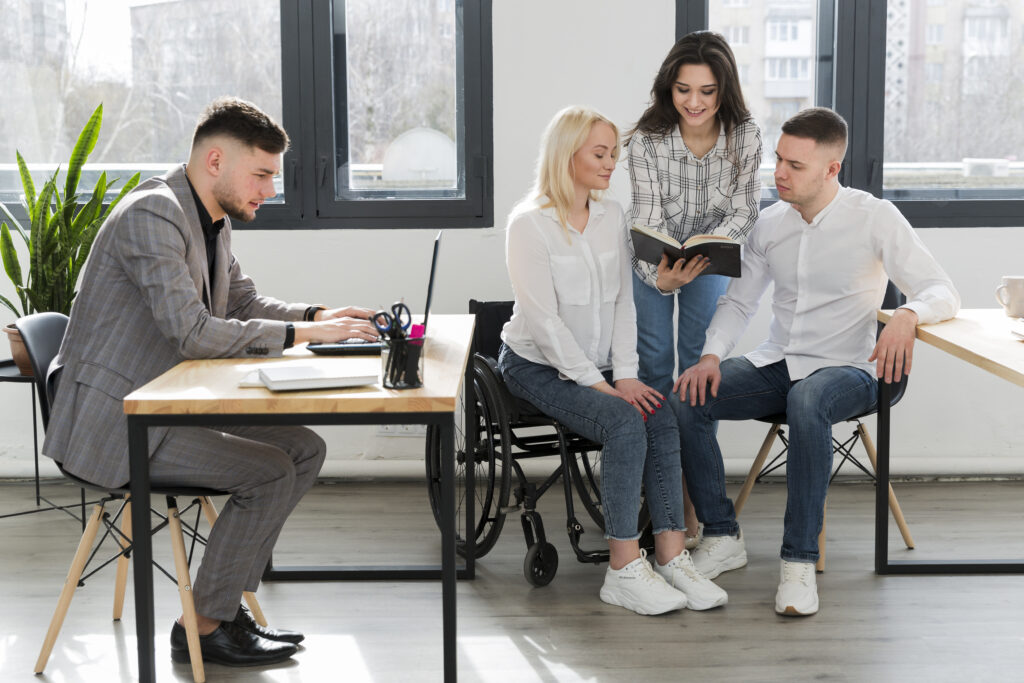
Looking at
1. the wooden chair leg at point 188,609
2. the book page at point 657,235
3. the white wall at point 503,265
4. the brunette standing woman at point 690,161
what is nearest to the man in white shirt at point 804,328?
the brunette standing woman at point 690,161

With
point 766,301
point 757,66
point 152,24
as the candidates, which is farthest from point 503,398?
point 152,24

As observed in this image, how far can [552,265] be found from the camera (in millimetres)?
2854

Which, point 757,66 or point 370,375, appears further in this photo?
point 757,66

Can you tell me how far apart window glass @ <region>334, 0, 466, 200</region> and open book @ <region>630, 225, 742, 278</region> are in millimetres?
1267

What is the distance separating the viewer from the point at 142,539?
2.00m

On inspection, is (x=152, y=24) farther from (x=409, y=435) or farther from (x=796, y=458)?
(x=796, y=458)

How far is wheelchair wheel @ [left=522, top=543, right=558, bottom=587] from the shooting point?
288cm

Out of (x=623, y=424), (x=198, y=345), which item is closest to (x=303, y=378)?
(x=198, y=345)

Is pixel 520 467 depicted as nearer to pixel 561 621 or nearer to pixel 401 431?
pixel 561 621

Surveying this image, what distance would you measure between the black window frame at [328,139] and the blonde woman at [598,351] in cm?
101

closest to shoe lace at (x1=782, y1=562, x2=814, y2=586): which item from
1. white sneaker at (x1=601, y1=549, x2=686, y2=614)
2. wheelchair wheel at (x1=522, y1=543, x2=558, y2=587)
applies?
white sneaker at (x1=601, y1=549, x2=686, y2=614)

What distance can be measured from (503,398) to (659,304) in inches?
21.5

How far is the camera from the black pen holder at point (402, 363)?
200 cm

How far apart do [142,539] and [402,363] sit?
0.58 metres
